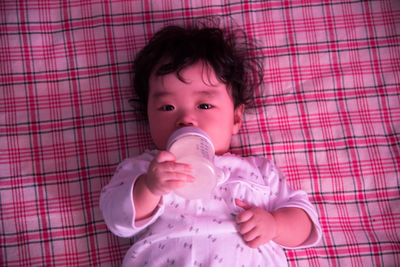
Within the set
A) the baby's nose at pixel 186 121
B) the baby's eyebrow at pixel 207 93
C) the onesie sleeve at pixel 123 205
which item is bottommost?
the onesie sleeve at pixel 123 205

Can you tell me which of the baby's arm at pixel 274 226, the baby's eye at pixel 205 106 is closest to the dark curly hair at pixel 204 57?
the baby's eye at pixel 205 106

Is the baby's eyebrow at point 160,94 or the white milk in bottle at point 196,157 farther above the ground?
the baby's eyebrow at point 160,94

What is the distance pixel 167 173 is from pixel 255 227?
0.39 metres

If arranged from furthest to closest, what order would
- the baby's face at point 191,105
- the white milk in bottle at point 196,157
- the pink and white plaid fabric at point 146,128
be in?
1. the pink and white plaid fabric at point 146,128
2. the baby's face at point 191,105
3. the white milk in bottle at point 196,157

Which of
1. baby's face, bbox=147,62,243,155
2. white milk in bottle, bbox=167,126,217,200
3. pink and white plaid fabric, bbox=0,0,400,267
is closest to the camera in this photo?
white milk in bottle, bbox=167,126,217,200

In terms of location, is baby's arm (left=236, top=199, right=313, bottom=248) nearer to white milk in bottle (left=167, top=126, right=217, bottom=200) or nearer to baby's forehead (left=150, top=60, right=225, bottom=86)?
white milk in bottle (left=167, top=126, right=217, bottom=200)

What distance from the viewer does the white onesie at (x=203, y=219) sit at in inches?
42.1

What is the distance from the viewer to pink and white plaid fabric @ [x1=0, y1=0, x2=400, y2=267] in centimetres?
134

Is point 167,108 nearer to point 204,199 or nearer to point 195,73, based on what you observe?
point 195,73

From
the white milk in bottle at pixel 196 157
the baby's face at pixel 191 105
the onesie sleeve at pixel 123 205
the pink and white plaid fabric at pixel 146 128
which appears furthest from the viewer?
the pink and white plaid fabric at pixel 146 128

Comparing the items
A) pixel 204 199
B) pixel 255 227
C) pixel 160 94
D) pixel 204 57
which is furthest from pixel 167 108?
pixel 255 227

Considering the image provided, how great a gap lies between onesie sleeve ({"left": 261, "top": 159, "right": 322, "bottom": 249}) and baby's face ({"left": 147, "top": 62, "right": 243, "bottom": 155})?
0.75 ft

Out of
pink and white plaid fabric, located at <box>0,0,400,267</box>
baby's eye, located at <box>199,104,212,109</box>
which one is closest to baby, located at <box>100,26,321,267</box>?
baby's eye, located at <box>199,104,212,109</box>

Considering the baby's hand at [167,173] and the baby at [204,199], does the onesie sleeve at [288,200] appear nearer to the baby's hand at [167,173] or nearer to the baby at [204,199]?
the baby at [204,199]
